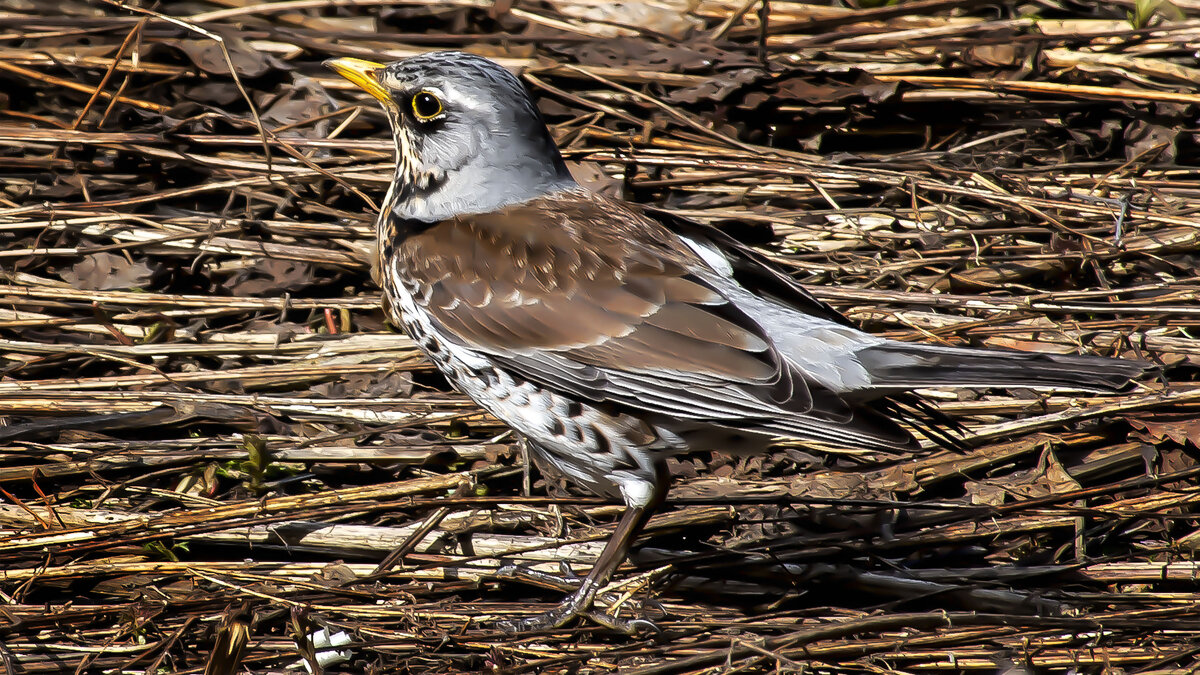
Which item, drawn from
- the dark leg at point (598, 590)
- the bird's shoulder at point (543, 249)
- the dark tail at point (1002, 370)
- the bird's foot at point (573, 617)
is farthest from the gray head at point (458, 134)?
the dark tail at point (1002, 370)

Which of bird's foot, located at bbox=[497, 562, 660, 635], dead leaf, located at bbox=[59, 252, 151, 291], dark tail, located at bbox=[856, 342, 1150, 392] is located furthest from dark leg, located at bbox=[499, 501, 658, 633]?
dead leaf, located at bbox=[59, 252, 151, 291]

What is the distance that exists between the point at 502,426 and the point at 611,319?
1035 millimetres

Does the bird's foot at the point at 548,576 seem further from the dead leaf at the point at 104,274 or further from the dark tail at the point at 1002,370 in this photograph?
the dead leaf at the point at 104,274

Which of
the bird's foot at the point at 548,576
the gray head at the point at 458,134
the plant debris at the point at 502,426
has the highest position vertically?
the gray head at the point at 458,134

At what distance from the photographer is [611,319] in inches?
125

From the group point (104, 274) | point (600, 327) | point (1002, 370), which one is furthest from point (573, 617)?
point (104, 274)

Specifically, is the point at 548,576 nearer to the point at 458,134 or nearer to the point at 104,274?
the point at 458,134

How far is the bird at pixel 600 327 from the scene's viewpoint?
298cm

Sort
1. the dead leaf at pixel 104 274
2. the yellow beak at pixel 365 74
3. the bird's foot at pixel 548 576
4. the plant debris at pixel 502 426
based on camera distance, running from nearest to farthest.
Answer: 1. the plant debris at pixel 502 426
2. the bird's foot at pixel 548 576
3. the yellow beak at pixel 365 74
4. the dead leaf at pixel 104 274

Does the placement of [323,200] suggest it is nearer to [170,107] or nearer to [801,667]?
[170,107]

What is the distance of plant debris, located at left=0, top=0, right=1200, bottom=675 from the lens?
10.5 feet

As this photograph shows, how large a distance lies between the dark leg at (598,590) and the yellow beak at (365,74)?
1.52 metres

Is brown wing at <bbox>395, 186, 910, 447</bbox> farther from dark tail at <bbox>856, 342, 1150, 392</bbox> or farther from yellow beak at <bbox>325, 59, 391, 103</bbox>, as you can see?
yellow beak at <bbox>325, 59, 391, 103</bbox>

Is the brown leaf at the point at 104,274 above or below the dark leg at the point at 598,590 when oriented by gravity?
above
